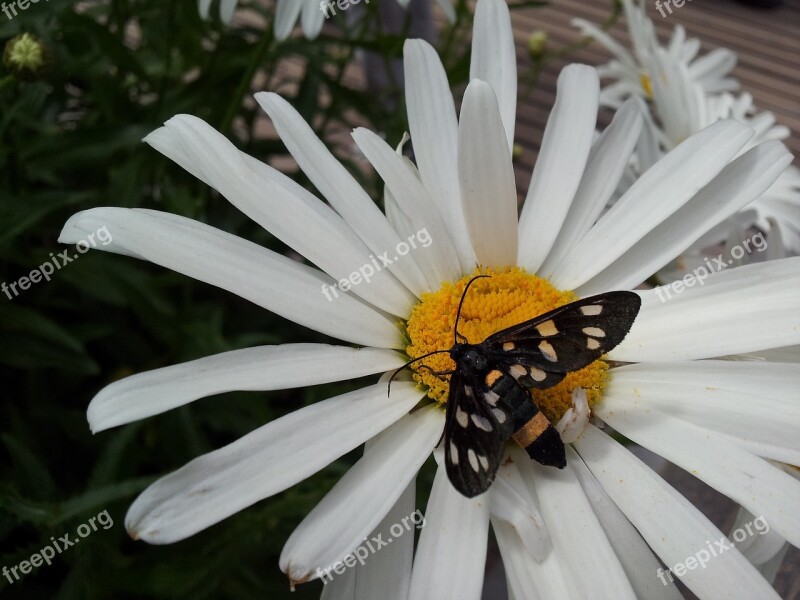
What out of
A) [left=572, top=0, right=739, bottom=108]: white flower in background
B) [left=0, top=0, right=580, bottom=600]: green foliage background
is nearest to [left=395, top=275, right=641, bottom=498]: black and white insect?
[left=0, top=0, right=580, bottom=600]: green foliage background

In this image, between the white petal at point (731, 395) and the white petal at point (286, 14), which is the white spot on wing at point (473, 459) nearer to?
the white petal at point (731, 395)

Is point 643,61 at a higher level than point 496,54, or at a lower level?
lower

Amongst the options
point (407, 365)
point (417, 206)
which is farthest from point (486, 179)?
point (407, 365)

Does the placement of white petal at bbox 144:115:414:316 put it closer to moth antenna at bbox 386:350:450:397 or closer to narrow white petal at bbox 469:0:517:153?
moth antenna at bbox 386:350:450:397

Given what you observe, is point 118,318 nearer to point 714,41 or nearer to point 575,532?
point 575,532

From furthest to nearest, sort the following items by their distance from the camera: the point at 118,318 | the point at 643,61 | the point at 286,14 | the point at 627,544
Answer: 1. the point at 643,61
2. the point at 118,318
3. the point at 286,14
4. the point at 627,544

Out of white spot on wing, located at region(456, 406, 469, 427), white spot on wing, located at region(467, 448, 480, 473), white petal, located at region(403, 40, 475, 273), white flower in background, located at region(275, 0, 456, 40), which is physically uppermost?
white flower in background, located at region(275, 0, 456, 40)

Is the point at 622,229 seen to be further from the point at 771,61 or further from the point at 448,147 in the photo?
the point at 771,61
